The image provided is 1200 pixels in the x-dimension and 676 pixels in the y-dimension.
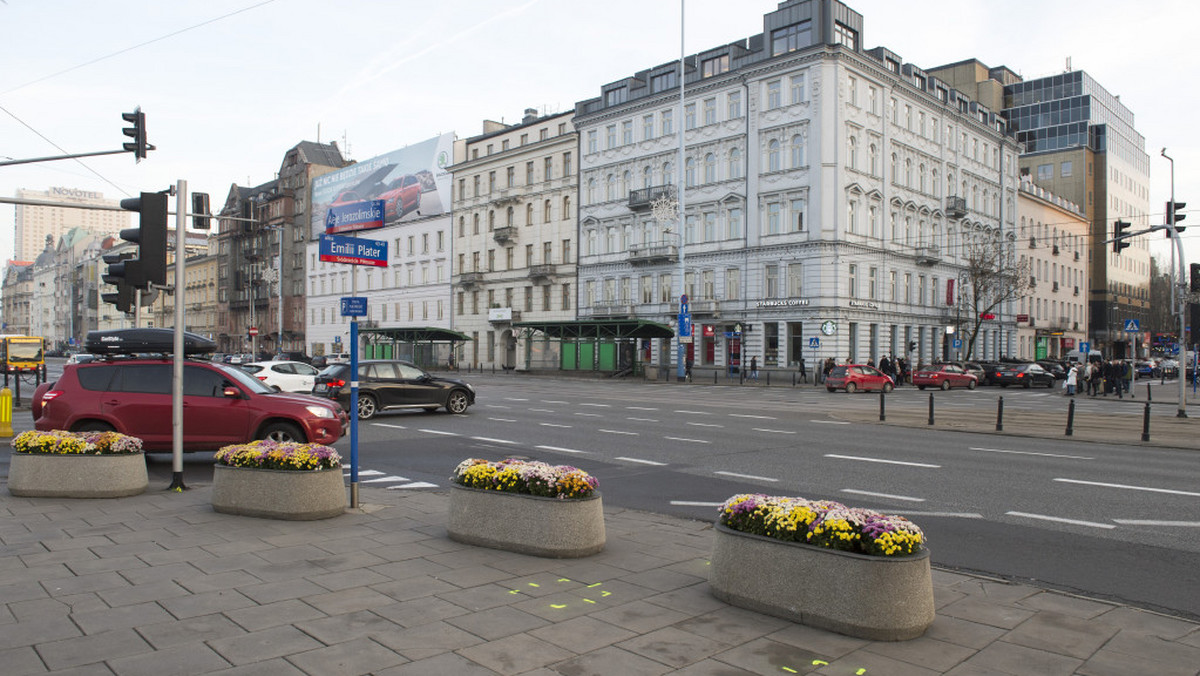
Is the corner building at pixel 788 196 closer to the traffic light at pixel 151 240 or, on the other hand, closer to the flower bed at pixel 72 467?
the traffic light at pixel 151 240

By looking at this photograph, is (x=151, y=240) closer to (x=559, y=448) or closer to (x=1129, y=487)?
(x=559, y=448)

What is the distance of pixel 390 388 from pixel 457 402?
6.65ft

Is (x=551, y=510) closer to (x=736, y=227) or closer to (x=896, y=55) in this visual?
(x=736, y=227)

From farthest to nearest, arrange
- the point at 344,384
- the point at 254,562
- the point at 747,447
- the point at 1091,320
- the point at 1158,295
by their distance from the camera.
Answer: the point at 1158,295 → the point at 1091,320 → the point at 344,384 → the point at 747,447 → the point at 254,562

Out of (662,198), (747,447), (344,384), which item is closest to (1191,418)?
(747,447)

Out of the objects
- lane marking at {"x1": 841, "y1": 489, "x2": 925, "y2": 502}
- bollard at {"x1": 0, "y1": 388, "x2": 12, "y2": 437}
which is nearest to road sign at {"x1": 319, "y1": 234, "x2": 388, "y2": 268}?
lane marking at {"x1": 841, "y1": 489, "x2": 925, "y2": 502}

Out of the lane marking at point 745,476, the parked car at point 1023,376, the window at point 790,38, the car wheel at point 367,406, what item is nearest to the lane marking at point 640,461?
the lane marking at point 745,476

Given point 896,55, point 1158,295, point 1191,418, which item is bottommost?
point 1191,418

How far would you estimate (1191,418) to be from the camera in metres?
24.0

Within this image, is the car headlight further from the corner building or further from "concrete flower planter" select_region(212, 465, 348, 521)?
the corner building

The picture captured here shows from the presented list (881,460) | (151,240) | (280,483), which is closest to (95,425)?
(151,240)

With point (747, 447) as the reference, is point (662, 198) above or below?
above

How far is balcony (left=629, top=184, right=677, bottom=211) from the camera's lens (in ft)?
181

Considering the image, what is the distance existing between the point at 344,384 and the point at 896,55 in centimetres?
4613
